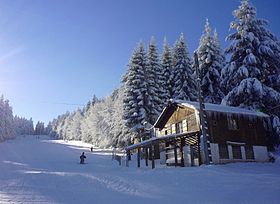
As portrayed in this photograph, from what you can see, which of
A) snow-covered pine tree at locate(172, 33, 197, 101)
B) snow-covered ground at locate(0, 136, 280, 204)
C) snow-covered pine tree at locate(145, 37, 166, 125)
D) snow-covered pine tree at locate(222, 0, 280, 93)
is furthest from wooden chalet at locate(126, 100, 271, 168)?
snow-covered pine tree at locate(172, 33, 197, 101)

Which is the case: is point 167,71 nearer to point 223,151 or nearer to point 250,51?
point 250,51

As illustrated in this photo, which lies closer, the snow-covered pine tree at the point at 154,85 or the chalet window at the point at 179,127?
the chalet window at the point at 179,127

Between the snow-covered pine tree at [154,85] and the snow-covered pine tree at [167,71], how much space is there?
35.7 inches

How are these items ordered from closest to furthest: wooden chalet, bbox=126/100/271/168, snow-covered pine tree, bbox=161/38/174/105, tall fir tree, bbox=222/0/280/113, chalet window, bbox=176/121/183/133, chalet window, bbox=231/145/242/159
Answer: wooden chalet, bbox=126/100/271/168, chalet window, bbox=231/145/242/159, tall fir tree, bbox=222/0/280/113, chalet window, bbox=176/121/183/133, snow-covered pine tree, bbox=161/38/174/105

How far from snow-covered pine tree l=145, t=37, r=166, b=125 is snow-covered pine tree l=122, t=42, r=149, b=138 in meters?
0.71

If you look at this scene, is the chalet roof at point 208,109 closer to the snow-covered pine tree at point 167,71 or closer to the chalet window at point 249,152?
the chalet window at point 249,152

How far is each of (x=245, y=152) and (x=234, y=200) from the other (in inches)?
834

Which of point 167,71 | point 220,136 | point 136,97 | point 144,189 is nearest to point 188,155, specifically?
point 220,136

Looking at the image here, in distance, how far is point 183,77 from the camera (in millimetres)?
50375

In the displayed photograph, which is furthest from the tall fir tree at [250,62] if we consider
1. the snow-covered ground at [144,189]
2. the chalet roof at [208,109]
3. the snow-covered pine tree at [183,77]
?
the snow-covered ground at [144,189]

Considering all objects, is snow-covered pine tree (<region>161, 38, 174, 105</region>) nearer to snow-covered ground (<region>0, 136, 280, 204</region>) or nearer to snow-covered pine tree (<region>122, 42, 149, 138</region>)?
snow-covered pine tree (<region>122, 42, 149, 138</region>)

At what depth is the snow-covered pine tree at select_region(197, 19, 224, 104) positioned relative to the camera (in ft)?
160

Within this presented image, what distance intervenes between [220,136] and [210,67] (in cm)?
1985

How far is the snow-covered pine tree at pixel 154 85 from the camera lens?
47406mm
